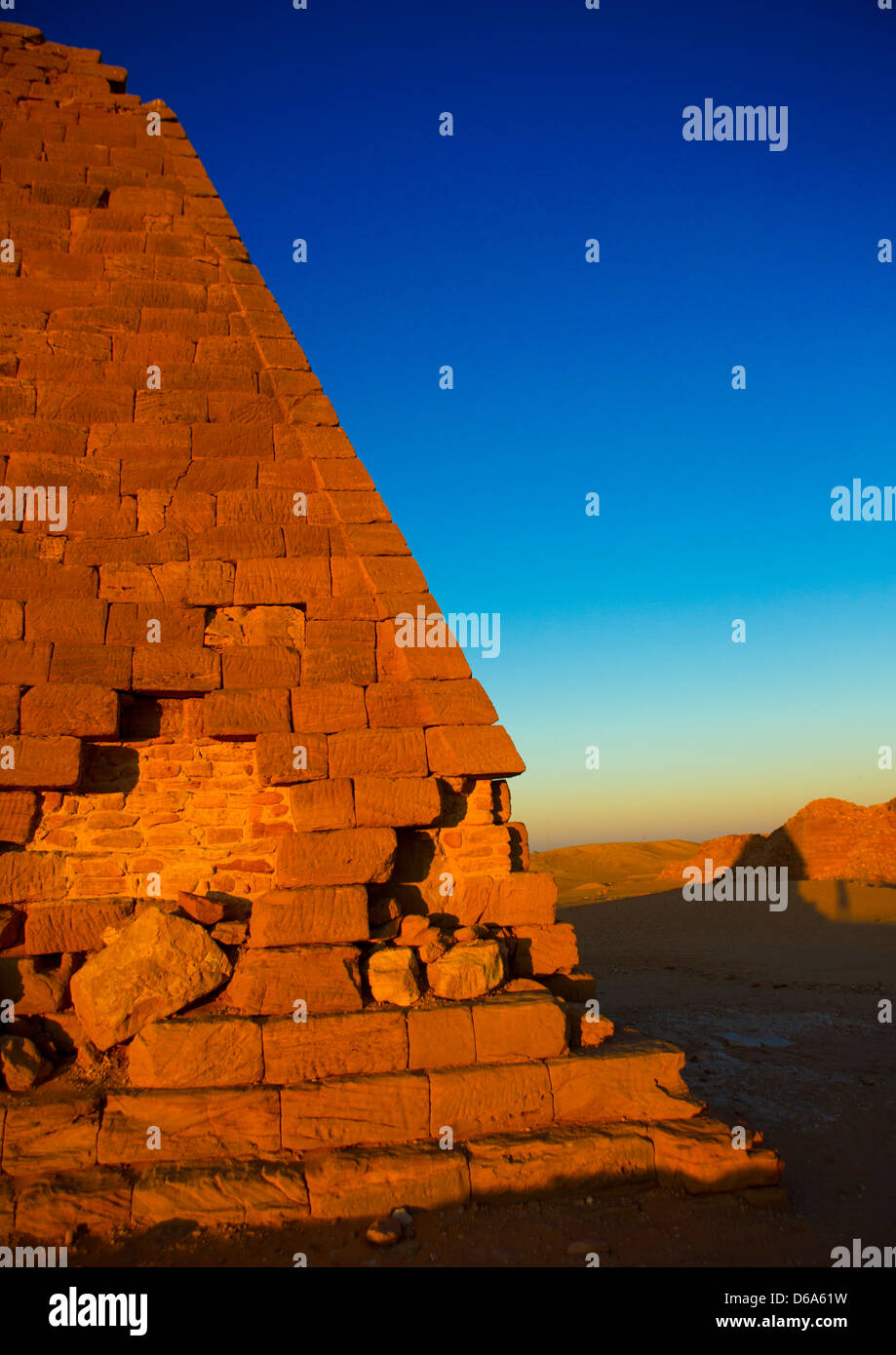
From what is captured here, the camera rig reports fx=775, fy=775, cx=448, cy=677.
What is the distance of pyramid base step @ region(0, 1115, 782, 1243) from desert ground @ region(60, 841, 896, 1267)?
0.31ft

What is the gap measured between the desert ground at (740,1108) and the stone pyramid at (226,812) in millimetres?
209

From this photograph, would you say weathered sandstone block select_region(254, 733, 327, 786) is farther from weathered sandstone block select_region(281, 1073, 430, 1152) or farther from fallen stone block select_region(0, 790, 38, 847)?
weathered sandstone block select_region(281, 1073, 430, 1152)

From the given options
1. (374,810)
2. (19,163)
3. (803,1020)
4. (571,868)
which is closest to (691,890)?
(803,1020)

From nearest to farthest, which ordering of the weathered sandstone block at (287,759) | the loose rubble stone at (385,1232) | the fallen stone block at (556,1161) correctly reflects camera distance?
the loose rubble stone at (385,1232) < the fallen stone block at (556,1161) < the weathered sandstone block at (287,759)

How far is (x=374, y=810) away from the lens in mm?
5680

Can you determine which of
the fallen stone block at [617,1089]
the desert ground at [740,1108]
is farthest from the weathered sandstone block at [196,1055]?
the fallen stone block at [617,1089]

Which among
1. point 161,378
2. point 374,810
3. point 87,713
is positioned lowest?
point 374,810

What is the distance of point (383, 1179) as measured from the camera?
4.49 meters

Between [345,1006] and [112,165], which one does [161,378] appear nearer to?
[112,165]

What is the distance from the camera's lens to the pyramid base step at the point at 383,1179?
4281 mm

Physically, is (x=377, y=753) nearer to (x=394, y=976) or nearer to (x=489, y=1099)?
(x=394, y=976)

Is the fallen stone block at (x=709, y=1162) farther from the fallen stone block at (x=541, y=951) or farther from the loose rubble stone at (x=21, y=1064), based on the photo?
the loose rubble stone at (x=21, y=1064)

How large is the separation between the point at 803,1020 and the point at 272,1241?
8378 millimetres

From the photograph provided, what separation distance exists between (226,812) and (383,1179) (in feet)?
8.64
